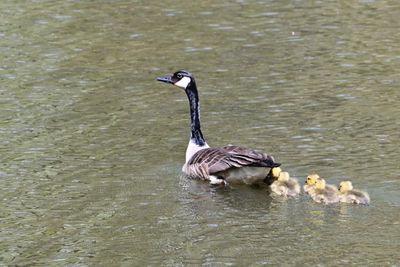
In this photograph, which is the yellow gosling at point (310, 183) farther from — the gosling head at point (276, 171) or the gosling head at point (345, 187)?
the gosling head at point (276, 171)

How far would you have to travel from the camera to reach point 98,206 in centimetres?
1304

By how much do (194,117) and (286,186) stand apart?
252cm

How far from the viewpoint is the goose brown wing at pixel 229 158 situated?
1338cm

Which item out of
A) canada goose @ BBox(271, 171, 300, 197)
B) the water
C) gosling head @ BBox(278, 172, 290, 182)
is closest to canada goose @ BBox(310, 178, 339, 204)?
the water

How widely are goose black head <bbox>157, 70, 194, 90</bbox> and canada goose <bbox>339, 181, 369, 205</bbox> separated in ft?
11.5

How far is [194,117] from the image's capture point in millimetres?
15172

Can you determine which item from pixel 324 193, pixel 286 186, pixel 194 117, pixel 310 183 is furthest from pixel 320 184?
pixel 194 117

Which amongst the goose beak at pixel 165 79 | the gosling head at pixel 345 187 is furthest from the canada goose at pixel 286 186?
the goose beak at pixel 165 79

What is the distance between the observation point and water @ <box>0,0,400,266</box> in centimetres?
1159

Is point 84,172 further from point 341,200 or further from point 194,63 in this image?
point 194,63

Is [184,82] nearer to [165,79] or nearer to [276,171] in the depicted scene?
[165,79]

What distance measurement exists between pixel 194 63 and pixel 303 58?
1.90 meters

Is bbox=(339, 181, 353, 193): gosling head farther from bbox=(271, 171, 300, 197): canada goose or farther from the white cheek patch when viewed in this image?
the white cheek patch

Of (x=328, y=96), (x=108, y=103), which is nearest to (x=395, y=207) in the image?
(x=328, y=96)
